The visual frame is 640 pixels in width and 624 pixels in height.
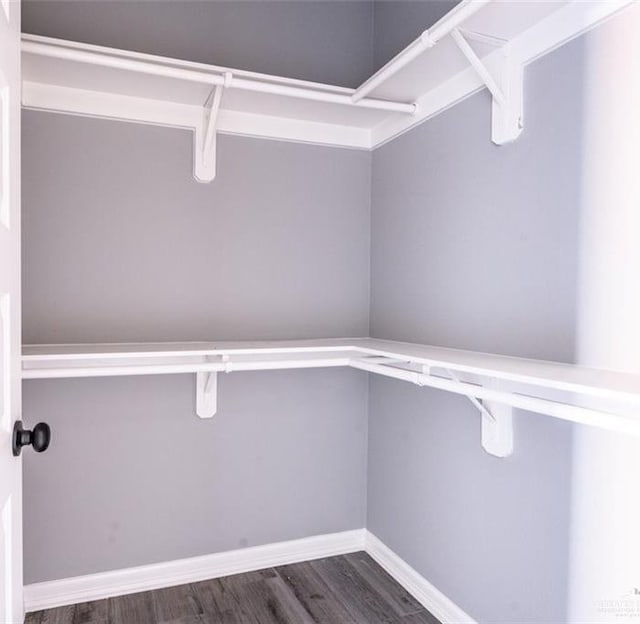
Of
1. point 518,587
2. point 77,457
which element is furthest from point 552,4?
point 77,457

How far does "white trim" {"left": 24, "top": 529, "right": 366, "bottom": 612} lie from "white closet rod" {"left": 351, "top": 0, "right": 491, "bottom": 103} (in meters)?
1.61

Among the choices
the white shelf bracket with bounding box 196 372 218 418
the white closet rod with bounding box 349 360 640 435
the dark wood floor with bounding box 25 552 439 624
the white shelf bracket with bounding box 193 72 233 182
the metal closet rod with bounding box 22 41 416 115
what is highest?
the metal closet rod with bounding box 22 41 416 115

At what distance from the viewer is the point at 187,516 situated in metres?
1.85

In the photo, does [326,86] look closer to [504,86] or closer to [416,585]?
[504,86]

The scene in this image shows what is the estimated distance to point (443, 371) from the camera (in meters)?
1.41

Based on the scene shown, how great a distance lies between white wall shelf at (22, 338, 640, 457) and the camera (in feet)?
2.96

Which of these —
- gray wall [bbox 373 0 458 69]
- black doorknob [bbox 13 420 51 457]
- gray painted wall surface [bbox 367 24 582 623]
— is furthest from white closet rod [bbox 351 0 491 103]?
black doorknob [bbox 13 420 51 457]

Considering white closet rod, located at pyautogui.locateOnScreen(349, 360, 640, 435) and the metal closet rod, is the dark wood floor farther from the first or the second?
the metal closet rod

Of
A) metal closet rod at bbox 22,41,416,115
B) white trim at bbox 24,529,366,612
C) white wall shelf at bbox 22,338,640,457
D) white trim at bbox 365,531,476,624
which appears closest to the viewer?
white wall shelf at bbox 22,338,640,457

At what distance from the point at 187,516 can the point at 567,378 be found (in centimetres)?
141

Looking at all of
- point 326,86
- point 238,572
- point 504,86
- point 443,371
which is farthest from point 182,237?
point 238,572

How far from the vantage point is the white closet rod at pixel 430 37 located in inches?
43.7

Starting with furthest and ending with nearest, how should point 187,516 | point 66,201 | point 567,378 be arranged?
point 187,516 < point 66,201 < point 567,378

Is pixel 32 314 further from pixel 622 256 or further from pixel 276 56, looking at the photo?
pixel 622 256
